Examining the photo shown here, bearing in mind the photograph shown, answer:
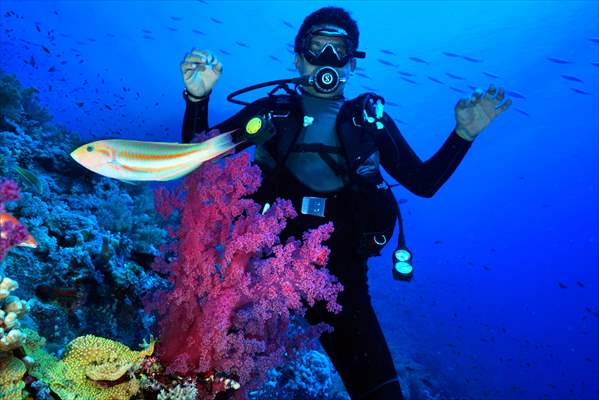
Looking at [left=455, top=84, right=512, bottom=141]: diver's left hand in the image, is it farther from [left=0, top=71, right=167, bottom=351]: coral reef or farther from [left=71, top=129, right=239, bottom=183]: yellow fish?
[left=0, top=71, right=167, bottom=351]: coral reef

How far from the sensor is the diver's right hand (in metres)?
2.62

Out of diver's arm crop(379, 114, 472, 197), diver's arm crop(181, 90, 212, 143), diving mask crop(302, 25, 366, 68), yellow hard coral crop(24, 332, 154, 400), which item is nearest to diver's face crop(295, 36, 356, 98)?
diving mask crop(302, 25, 366, 68)

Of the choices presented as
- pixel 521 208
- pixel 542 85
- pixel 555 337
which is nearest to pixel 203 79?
pixel 542 85

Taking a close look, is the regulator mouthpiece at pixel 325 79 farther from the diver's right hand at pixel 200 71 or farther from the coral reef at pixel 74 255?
the coral reef at pixel 74 255

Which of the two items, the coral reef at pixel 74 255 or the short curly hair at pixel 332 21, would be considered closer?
the coral reef at pixel 74 255

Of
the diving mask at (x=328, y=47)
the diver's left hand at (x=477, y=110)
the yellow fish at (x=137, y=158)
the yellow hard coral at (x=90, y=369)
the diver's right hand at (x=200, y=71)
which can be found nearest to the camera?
the yellow fish at (x=137, y=158)

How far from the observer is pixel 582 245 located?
104812 mm

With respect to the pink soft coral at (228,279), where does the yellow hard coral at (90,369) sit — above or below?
below

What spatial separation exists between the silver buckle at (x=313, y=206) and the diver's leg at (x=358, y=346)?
1.80 ft

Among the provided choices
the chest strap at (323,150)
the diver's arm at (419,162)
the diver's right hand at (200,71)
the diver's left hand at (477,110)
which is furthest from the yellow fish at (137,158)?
the diver's left hand at (477,110)

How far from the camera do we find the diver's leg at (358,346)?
2.93 m

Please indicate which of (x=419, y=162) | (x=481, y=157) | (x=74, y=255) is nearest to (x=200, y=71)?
(x=74, y=255)

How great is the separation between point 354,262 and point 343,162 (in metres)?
0.95

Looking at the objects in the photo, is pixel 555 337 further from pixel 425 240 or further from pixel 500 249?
pixel 500 249
